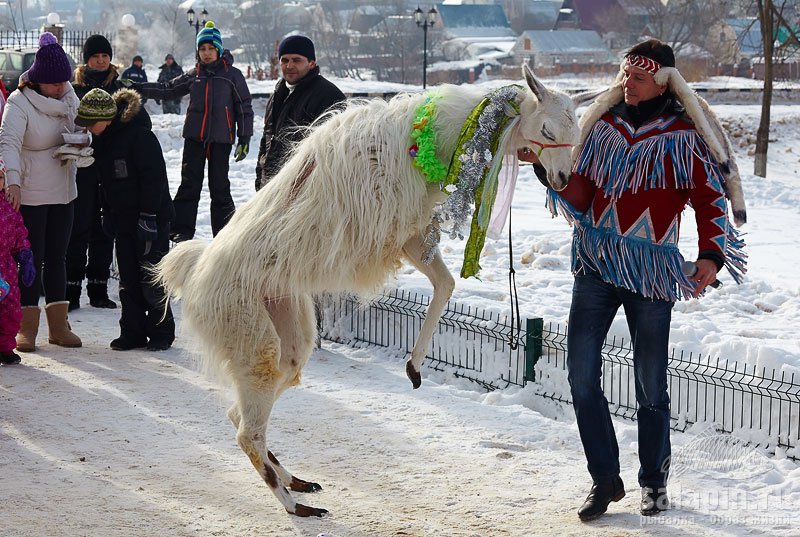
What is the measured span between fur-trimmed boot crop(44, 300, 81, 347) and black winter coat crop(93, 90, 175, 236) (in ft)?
2.48

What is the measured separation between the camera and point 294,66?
739cm

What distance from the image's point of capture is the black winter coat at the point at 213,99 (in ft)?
31.3

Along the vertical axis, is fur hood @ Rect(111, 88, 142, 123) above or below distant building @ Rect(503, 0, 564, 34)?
below

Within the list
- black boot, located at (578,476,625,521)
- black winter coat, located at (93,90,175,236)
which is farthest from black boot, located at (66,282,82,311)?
black boot, located at (578,476,625,521)

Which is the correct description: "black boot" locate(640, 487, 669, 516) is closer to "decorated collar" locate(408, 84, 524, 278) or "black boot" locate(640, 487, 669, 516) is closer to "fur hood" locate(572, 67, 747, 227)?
"fur hood" locate(572, 67, 747, 227)

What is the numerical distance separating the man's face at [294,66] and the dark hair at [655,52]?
10.7 feet

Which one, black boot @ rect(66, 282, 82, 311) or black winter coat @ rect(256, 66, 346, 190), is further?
black boot @ rect(66, 282, 82, 311)

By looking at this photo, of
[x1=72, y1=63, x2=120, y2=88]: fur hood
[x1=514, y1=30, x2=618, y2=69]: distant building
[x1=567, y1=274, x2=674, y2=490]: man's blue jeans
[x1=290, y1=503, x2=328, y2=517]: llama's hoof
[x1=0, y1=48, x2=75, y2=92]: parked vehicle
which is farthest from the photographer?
[x1=514, y1=30, x2=618, y2=69]: distant building

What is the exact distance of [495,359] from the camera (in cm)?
801

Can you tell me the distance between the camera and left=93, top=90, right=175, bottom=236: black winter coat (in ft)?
25.7

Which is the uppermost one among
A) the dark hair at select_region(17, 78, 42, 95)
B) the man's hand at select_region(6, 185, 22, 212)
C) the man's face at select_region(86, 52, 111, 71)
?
the man's face at select_region(86, 52, 111, 71)

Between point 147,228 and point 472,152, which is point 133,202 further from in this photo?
point 472,152

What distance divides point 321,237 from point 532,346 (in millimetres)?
3139

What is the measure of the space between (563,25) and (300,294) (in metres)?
99.4
